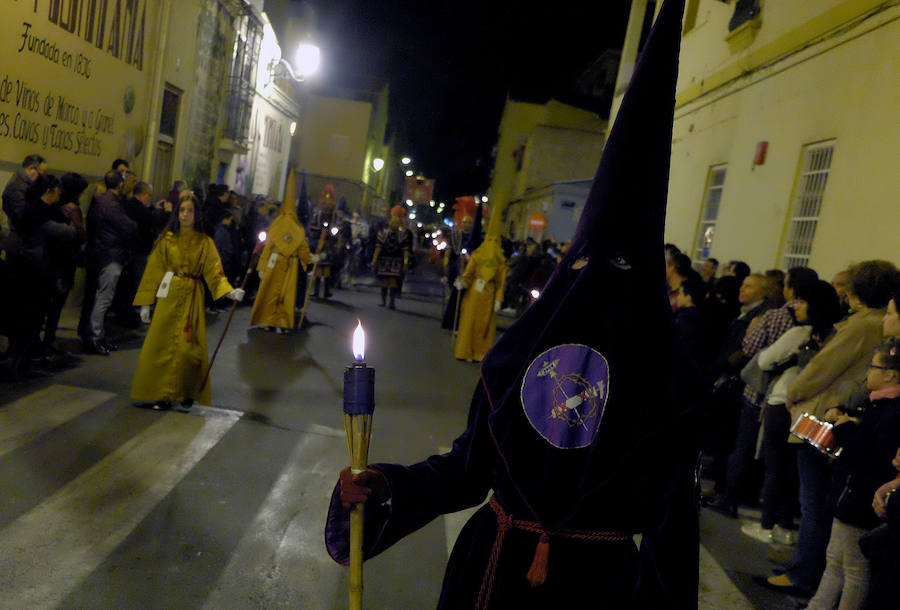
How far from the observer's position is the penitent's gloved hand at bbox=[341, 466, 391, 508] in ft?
6.92

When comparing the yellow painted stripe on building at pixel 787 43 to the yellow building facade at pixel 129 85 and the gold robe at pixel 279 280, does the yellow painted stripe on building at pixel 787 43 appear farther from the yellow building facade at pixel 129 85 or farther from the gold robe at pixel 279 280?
the yellow building facade at pixel 129 85

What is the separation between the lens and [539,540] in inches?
86.7

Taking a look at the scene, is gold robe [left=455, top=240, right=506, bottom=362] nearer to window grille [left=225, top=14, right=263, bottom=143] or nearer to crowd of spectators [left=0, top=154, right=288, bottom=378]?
crowd of spectators [left=0, top=154, right=288, bottom=378]

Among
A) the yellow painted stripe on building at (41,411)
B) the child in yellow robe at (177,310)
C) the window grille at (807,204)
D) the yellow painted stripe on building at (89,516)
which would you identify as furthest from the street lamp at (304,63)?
the yellow painted stripe on building at (89,516)

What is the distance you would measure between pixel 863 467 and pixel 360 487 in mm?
3194

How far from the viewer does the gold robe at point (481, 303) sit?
12.6 meters

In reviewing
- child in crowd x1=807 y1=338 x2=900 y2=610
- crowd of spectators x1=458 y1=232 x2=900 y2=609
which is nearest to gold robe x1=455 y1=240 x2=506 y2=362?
crowd of spectators x1=458 y1=232 x2=900 y2=609

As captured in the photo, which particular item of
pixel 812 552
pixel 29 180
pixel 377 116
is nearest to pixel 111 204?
pixel 29 180

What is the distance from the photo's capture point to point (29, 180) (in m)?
7.86

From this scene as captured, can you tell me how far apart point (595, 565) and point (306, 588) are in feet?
8.35

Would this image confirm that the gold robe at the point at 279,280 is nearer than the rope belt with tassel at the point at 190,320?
No

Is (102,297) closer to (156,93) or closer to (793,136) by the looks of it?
(156,93)

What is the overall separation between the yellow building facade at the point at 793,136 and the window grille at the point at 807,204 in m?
0.02

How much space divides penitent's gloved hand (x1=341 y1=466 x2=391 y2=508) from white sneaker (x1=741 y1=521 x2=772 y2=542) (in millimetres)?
4760
